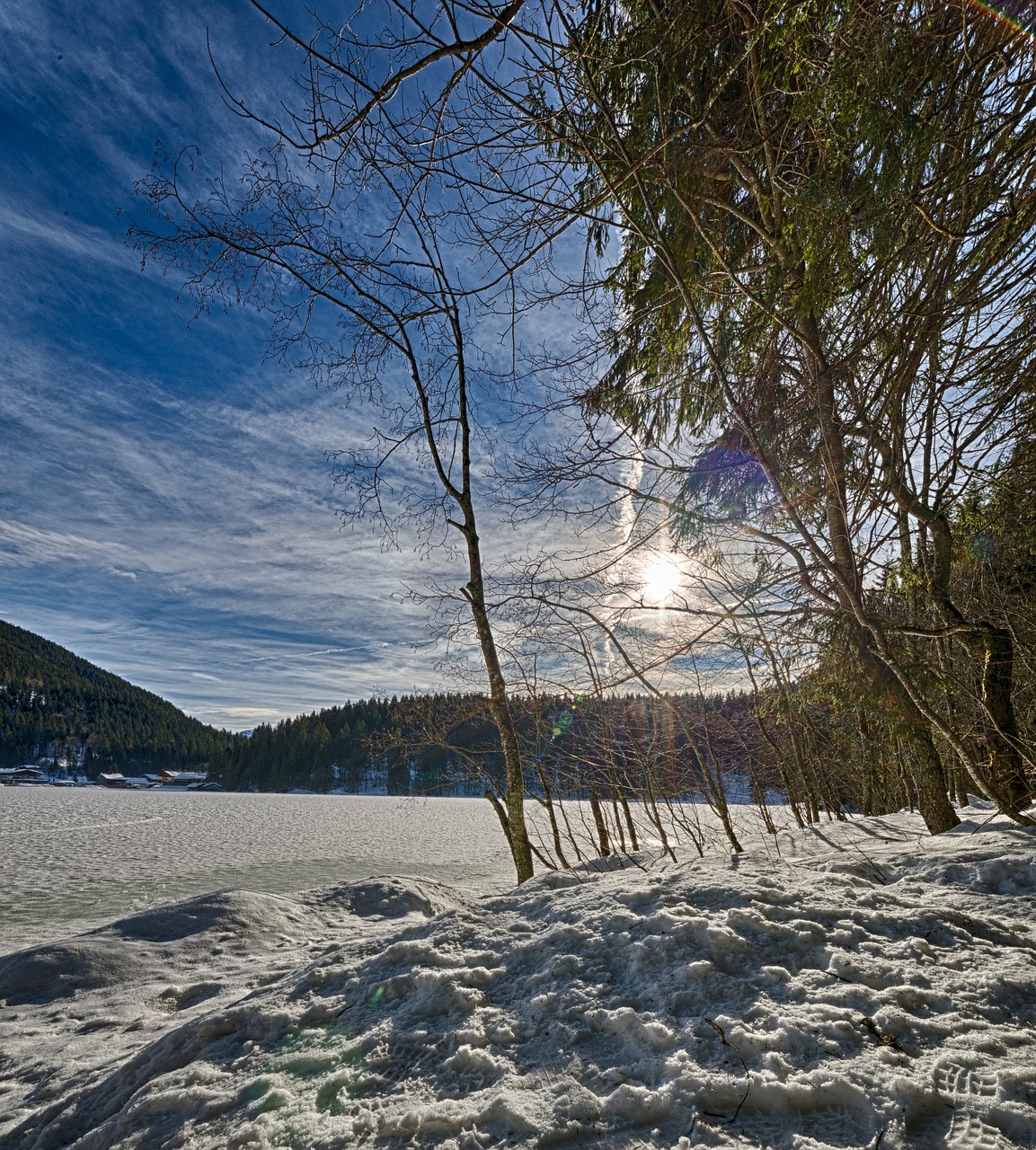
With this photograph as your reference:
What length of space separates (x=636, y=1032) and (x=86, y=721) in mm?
159815

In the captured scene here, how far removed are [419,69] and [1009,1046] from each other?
11.2 ft

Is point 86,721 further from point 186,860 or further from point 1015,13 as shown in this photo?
point 1015,13

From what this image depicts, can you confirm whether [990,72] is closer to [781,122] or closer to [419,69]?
[781,122]

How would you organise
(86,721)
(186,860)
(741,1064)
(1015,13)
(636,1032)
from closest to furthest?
(741,1064)
(636,1032)
(1015,13)
(186,860)
(86,721)

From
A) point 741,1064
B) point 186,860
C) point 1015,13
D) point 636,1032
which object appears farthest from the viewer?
point 186,860

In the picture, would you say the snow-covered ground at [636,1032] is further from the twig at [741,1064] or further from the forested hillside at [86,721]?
the forested hillside at [86,721]

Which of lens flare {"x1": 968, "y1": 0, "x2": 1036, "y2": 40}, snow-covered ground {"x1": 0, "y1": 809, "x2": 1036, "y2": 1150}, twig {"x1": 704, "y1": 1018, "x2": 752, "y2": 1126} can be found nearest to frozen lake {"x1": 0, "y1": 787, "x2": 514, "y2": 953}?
snow-covered ground {"x1": 0, "y1": 809, "x2": 1036, "y2": 1150}

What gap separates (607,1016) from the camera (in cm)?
174

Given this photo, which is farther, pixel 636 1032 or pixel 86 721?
pixel 86 721

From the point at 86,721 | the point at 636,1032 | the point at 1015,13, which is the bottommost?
the point at 636,1032

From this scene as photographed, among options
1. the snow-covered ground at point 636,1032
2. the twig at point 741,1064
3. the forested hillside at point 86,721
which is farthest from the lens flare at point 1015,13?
the forested hillside at point 86,721

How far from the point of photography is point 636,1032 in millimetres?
1647

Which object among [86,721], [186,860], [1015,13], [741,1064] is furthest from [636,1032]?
[86,721]

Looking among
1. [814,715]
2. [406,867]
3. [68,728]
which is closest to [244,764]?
[68,728]
